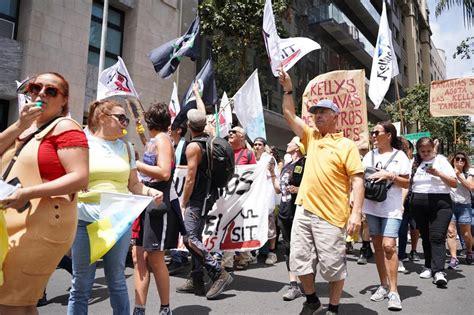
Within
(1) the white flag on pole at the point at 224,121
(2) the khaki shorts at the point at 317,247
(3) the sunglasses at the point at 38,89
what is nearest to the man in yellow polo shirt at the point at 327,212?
(2) the khaki shorts at the point at 317,247

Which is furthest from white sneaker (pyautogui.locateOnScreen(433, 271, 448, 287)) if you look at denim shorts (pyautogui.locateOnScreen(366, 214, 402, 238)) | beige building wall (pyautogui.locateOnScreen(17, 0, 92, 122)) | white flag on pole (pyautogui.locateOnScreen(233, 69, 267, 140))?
beige building wall (pyautogui.locateOnScreen(17, 0, 92, 122))

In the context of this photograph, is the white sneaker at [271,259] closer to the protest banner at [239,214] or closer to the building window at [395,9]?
the protest banner at [239,214]

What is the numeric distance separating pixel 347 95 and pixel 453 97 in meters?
6.13

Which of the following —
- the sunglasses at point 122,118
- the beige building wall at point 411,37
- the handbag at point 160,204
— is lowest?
the handbag at point 160,204

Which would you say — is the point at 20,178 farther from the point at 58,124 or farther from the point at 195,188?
the point at 195,188

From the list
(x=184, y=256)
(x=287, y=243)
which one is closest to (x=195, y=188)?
(x=287, y=243)

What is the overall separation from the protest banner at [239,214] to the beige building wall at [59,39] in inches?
341

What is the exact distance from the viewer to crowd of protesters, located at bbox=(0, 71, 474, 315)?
2.08 metres

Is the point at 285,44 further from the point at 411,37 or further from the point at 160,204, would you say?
the point at 411,37

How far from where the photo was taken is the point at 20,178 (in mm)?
2080

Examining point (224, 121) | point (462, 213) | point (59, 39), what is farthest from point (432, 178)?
point (59, 39)

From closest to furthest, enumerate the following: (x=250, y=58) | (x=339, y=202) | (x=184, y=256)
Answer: (x=339, y=202)
(x=184, y=256)
(x=250, y=58)

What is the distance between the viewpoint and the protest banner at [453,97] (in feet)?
32.7

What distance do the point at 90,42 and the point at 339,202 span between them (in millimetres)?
12612
